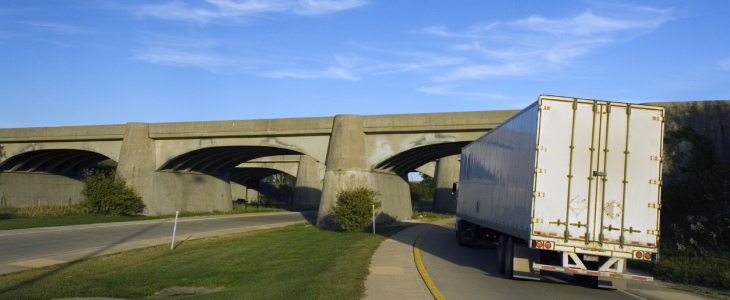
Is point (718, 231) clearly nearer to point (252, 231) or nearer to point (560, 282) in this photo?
point (560, 282)

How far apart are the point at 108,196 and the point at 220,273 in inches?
999

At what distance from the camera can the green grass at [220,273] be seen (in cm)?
1131

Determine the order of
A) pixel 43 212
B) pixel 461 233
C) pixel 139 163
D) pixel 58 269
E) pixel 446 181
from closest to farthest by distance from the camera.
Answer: pixel 58 269 → pixel 461 233 → pixel 43 212 → pixel 139 163 → pixel 446 181

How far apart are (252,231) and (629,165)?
2142 cm

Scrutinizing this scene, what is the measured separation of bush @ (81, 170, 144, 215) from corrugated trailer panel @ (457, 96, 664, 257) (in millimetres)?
31816

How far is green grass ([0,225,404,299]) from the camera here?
11312mm

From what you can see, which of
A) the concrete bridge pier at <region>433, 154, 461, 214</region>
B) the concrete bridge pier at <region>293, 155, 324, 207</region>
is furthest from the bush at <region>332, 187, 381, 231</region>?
the concrete bridge pier at <region>293, 155, 324, 207</region>

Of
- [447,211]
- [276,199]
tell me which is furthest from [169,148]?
[276,199]

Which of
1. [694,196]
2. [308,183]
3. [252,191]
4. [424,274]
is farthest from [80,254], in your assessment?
[252,191]

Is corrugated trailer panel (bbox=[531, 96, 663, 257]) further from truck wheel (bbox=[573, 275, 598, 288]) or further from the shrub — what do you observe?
the shrub

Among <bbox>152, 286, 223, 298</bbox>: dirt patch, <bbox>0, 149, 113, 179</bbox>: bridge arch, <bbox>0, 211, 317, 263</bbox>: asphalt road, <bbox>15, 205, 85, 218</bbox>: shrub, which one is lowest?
<bbox>15, 205, 85, 218</bbox>: shrub

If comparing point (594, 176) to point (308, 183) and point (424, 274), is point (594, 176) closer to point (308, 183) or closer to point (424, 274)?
point (424, 274)

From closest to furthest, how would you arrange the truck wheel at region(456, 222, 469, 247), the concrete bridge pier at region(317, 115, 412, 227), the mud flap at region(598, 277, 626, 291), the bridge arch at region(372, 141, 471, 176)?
the mud flap at region(598, 277, 626, 291), the truck wheel at region(456, 222, 469, 247), the concrete bridge pier at region(317, 115, 412, 227), the bridge arch at region(372, 141, 471, 176)

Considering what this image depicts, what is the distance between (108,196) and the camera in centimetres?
3694
